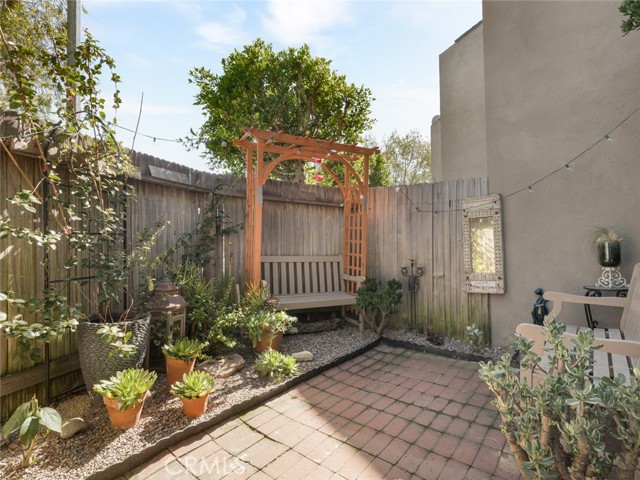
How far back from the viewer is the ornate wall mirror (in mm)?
3836

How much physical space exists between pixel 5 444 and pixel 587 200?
5364 millimetres

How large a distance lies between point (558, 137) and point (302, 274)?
3677 millimetres

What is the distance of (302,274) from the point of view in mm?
4816

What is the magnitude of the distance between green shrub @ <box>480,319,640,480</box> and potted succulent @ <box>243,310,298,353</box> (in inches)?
90.1

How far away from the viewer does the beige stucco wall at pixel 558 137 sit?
120 inches

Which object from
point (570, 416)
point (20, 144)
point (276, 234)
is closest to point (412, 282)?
point (276, 234)

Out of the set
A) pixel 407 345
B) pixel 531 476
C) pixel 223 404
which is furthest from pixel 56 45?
pixel 407 345

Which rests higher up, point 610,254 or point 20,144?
point 20,144

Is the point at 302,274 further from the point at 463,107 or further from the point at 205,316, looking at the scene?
the point at 463,107

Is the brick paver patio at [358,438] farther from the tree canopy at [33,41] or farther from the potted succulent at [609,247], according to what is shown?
the tree canopy at [33,41]

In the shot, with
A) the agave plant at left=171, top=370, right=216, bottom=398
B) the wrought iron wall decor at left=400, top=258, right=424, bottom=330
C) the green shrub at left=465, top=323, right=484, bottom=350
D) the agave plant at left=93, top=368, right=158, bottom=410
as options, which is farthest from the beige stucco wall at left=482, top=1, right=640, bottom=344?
the agave plant at left=93, top=368, right=158, bottom=410

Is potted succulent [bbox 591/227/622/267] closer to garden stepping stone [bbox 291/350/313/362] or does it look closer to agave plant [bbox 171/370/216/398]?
garden stepping stone [bbox 291/350/313/362]

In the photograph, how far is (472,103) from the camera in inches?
269

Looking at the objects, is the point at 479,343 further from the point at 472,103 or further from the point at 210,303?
the point at 472,103
